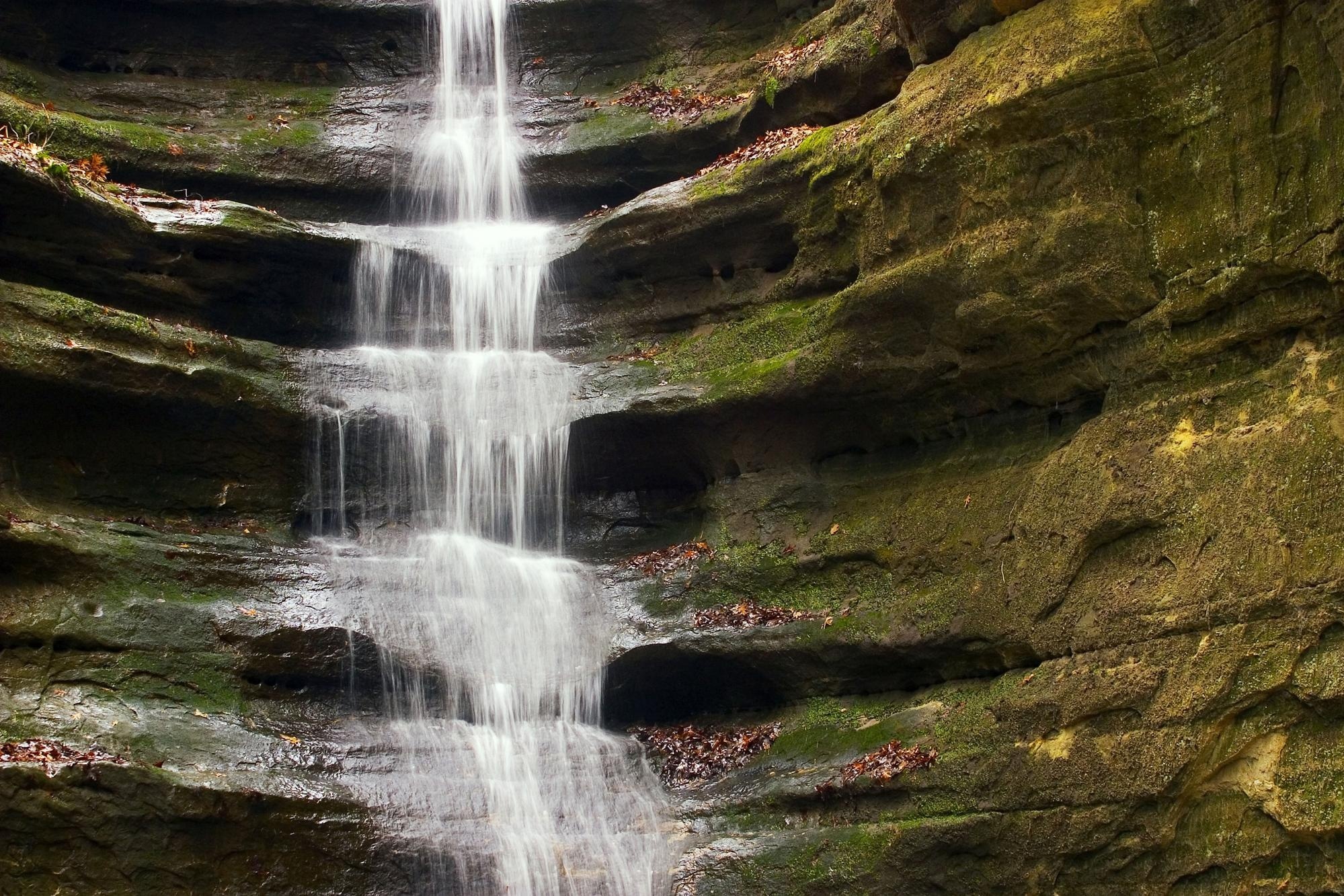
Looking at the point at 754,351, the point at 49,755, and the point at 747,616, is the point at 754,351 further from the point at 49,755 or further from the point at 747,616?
the point at 49,755

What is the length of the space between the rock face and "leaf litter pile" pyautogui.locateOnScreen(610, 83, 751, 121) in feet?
3.07

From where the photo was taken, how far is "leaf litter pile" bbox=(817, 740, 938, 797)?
10.6 meters

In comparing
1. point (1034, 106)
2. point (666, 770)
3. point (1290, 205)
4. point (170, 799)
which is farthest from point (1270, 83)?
point (170, 799)

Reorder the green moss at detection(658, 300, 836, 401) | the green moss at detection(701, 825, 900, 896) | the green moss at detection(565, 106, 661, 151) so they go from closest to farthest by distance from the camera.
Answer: the green moss at detection(701, 825, 900, 896) < the green moss at detection(658, 300, 836, 401) < the green moss at detection(565, 106, 661, 151)

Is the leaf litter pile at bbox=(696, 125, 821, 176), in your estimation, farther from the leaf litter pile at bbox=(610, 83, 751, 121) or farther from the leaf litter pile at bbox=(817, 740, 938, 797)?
the leaf litter pile at bbox=(817, 740, 938, 797)

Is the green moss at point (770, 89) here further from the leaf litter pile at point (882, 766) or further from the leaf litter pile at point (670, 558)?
the leaf litter pile at point (882, 766)

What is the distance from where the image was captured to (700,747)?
41.1 feet

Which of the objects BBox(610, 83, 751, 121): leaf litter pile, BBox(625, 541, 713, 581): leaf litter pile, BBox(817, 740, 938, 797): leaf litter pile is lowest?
BBox(817, 740, 938, 797): leaf litter pile

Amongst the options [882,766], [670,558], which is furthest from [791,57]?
[882,766]

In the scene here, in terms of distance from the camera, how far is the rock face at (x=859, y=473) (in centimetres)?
911

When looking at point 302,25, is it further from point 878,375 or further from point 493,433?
point 878,375

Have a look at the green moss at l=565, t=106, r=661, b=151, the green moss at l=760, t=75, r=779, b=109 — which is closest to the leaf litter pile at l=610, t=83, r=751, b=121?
the green moss at l=565, t=106, r=661, b=151

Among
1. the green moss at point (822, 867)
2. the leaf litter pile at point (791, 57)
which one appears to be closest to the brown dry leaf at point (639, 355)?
the leaf litter pile at point (791, 57)

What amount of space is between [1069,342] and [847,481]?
11.0ft
